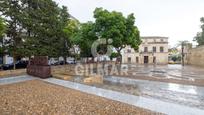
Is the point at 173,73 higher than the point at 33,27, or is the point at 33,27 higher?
the point at 33,27

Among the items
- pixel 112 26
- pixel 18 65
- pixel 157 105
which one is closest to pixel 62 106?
pixel 157 105

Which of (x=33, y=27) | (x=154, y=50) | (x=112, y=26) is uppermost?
(x=33, y=27)

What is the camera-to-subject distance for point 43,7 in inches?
778

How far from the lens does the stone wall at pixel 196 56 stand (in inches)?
1275

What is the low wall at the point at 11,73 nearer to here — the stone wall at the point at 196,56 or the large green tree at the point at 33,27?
the large green tree at the point at 33,27

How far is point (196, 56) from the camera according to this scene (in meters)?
35.7

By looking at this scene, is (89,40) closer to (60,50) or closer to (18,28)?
(60,50)

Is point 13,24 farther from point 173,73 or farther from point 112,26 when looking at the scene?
point 173,73

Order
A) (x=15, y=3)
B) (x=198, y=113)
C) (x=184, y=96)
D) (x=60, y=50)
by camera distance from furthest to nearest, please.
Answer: (x=60, y=50) < (x=15, y=3) < (x=184, y=96) < (x=198, y=113)

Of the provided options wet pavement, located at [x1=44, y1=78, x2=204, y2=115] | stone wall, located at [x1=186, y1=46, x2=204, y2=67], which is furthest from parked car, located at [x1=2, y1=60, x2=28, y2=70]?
stone wall, located at [x1=186, y1=46, x2=204, y2=67]

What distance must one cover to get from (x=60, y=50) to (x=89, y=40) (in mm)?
4179

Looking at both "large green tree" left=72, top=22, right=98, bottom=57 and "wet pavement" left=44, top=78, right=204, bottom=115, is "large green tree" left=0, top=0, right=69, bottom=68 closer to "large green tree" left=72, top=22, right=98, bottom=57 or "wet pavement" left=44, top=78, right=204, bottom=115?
"large green tree" left=72, top=22, right=98, bottom=57

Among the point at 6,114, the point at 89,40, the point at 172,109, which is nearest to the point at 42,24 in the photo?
Result: the point at 89,40

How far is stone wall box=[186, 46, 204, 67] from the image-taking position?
1275 inches
